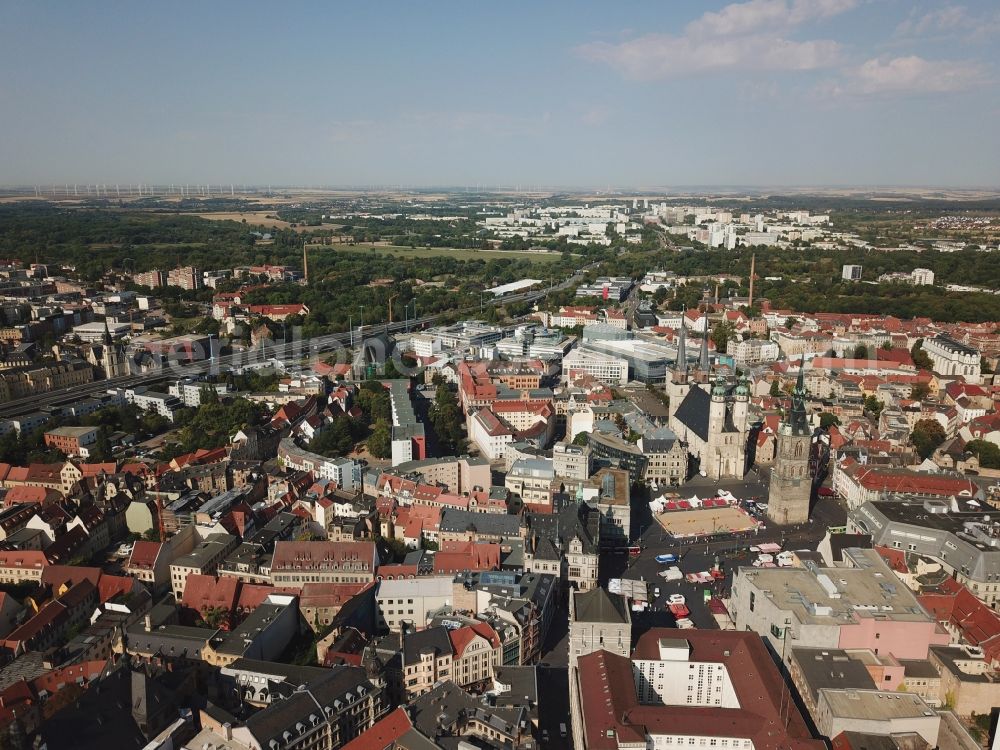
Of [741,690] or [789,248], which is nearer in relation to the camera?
[741,690]

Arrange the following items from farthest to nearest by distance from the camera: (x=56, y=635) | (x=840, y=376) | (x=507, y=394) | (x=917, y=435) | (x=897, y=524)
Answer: (x=840, y=376), (x=507, y=394), (x=917, y=435), (x=897, y=524), (x=56, y=635)

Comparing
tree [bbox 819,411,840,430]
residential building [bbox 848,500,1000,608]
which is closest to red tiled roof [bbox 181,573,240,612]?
residential building [bbox 848,500,1000,608]

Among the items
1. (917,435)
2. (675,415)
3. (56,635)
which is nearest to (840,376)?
(917,435)

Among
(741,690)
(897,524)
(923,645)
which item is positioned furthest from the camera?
(897,524)

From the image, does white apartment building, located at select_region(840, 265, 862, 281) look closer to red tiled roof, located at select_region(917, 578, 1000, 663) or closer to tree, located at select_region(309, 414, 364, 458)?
tree, located at select_region(309, 414, 364, 458)

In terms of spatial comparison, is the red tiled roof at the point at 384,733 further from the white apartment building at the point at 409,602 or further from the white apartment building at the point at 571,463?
the white apartment building at the point at 571,463

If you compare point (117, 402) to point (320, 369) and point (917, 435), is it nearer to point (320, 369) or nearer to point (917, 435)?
point (320, 369)

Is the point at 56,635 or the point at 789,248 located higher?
the point at 789,248
